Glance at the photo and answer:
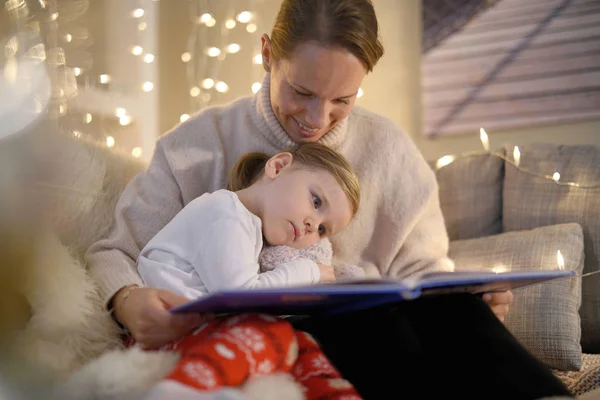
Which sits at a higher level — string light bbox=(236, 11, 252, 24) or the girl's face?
string light bbox=(236, 11, 252, 24)

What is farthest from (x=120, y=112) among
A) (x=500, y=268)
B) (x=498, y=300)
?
(x=498, y=300)

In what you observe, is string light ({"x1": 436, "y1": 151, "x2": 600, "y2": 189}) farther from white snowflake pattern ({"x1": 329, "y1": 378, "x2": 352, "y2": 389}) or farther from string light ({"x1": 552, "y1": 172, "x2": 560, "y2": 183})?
white snowflake pattern ({"x1": 329, "y1": 378, "x2": 352, "y2": 389})

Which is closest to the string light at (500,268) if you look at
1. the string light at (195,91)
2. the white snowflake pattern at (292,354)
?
the white snowflake pattern at (292,354)

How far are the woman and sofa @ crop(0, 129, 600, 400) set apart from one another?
0.27ft

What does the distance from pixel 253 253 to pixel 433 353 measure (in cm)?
37

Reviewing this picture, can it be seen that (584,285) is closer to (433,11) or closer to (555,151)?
(555,151)

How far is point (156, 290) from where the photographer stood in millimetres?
1181

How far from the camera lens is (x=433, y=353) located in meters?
1.08

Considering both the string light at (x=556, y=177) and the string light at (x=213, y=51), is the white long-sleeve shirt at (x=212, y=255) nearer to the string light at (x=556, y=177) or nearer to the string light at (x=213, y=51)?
the string light at (x=556, y=177)

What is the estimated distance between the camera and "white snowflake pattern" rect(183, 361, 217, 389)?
2.78 feet

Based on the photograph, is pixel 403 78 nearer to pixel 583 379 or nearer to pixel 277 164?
pixel 277 164

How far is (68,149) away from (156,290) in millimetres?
417

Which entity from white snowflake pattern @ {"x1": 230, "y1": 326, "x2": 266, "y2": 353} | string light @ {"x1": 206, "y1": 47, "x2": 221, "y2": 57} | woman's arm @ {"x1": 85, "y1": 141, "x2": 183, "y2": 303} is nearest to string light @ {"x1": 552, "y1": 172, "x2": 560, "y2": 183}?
woman's arm @ {"x1": 85, "y1": 141, "x2": 183, "y2": 303}

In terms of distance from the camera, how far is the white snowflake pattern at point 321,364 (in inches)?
39.7
